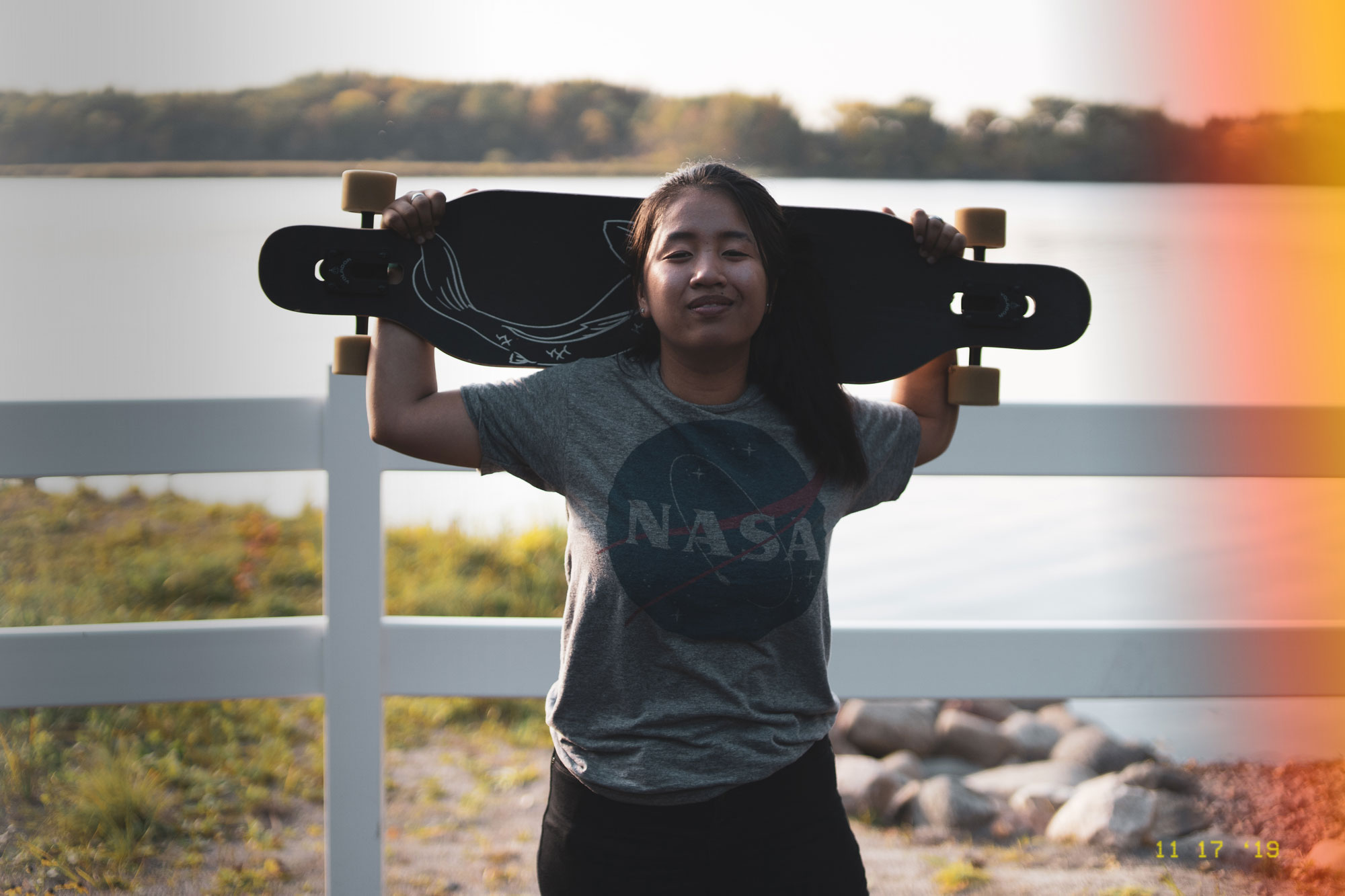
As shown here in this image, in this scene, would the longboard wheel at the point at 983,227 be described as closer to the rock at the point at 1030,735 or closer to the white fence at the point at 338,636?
the white fence at the point at 338,636

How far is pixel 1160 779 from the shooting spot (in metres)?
3.09

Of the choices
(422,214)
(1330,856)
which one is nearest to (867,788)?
(1330,856)

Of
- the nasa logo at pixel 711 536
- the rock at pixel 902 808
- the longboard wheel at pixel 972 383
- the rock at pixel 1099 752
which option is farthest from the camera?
the rock at pixel 1099 752

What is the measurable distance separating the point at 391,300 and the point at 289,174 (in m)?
4.66

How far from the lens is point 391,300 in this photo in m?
1.41

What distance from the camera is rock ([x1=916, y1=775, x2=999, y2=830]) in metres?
2.83

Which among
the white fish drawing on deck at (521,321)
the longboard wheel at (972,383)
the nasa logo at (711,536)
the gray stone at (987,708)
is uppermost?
the white fish drawing on deck at (521,321)

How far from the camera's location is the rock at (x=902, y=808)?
9.68 ft

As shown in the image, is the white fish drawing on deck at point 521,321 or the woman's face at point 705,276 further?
the white fish drawing on deck at point 521,321

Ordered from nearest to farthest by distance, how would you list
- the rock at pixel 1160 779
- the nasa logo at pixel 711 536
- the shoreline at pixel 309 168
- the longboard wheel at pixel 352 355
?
the nasa logo at pixel 711 536
the longboard wheel at pixel 352 355
the rock at pixel 1160 779
the shoreline at pixel 309 168

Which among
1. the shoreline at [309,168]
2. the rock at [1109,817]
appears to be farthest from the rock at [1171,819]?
the shoreline at [309,168]

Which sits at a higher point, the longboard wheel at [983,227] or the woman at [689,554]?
the longboard wheel at [983,227]

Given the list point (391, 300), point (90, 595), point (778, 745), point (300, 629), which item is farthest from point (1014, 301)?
point (90, 595)

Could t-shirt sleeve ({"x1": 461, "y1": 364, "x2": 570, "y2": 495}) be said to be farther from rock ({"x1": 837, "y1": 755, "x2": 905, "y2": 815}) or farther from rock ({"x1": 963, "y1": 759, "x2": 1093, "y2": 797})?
rock ({"x1": 963, "y1": 759, "x2": 1093, "y2": 797})
